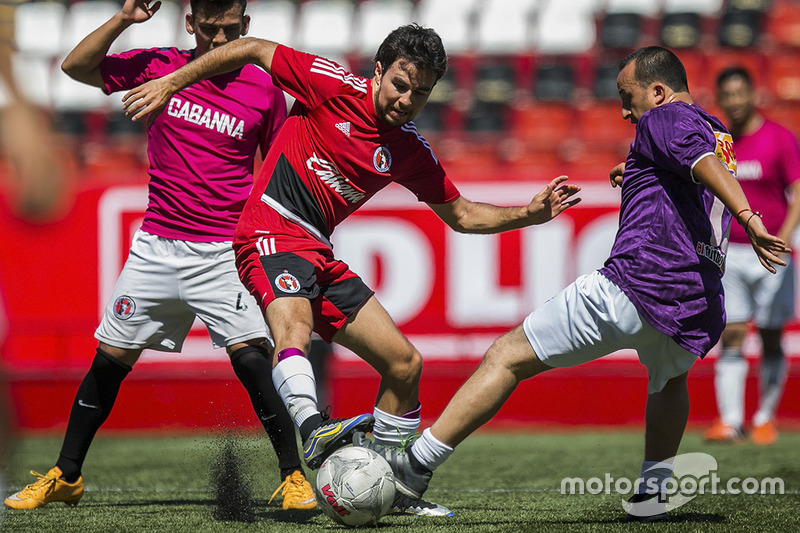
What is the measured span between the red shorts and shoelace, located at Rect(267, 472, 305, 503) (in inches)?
31.1

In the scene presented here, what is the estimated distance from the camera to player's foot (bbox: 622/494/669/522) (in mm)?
4434

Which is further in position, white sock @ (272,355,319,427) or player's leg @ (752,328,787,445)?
player's leg @ (752,328,787,445)

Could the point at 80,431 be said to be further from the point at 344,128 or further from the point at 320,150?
the point at 344,128

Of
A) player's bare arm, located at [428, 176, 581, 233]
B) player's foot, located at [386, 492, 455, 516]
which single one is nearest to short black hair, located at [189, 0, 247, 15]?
player's bare arm, located at [428, 176, 581, 233]

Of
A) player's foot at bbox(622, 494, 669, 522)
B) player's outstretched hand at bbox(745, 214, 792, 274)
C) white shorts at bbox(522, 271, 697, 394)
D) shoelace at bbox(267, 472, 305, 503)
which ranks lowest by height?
shoelace at bbox(267, 472, 305, 503)

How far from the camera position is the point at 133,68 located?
17.0 feet

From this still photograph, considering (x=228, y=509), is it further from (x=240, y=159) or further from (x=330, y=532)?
(x=240, y=159)

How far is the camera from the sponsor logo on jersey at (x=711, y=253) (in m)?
4.20

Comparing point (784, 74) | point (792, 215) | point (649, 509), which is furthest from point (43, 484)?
point (784, 74)

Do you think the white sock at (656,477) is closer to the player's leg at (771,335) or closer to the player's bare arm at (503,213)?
the player's bare arm at (503,213)

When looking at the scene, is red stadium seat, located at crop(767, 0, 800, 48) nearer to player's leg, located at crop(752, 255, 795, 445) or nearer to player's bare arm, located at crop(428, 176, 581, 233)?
player's leg, located at crop(752, 255, 795, 445)

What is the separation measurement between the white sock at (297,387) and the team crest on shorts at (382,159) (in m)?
1.05

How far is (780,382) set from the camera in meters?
8.13

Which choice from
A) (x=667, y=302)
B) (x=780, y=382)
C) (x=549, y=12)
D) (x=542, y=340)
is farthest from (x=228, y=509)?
(x=549, y=12)
